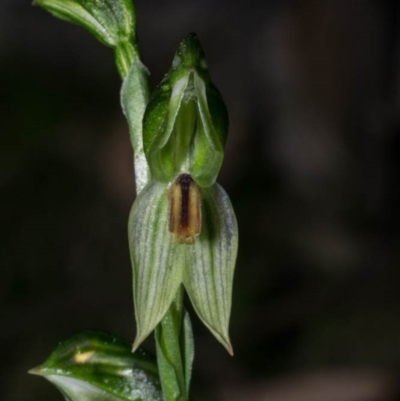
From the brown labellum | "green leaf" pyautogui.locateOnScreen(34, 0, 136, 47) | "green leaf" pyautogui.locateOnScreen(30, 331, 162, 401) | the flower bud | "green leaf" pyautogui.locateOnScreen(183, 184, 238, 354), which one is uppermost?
"green leaf" pyautogui.locateOnScreen(34, 0, 136, 47)

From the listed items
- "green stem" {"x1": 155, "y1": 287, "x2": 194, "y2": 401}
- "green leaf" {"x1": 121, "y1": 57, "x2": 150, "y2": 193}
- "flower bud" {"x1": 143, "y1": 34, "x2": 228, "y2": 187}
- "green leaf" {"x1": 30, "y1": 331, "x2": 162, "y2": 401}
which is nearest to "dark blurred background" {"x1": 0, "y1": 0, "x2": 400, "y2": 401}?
"green leaf" {"x1": 30, "y1": 331, "x2": 162, "y2": 401}

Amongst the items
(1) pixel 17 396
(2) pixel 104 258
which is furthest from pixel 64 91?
(1) pixel 17 396

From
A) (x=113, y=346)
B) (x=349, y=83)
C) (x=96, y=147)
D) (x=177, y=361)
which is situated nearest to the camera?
(x=177, y=361)

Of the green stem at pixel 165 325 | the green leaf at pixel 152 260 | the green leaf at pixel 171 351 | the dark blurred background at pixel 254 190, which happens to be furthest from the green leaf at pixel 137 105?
the dark blurred background at pixel 254 190

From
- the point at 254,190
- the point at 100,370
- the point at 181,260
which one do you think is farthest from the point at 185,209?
the point at 254,190

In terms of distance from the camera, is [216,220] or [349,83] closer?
[216,220]

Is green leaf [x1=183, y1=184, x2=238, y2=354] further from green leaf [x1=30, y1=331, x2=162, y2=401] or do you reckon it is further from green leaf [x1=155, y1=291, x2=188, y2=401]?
green leaf [x1=30, y1=331, x2=162, y2=401]

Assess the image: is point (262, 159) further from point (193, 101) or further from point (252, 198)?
point (193, 101)

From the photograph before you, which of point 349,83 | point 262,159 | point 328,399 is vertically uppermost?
point 349,83
